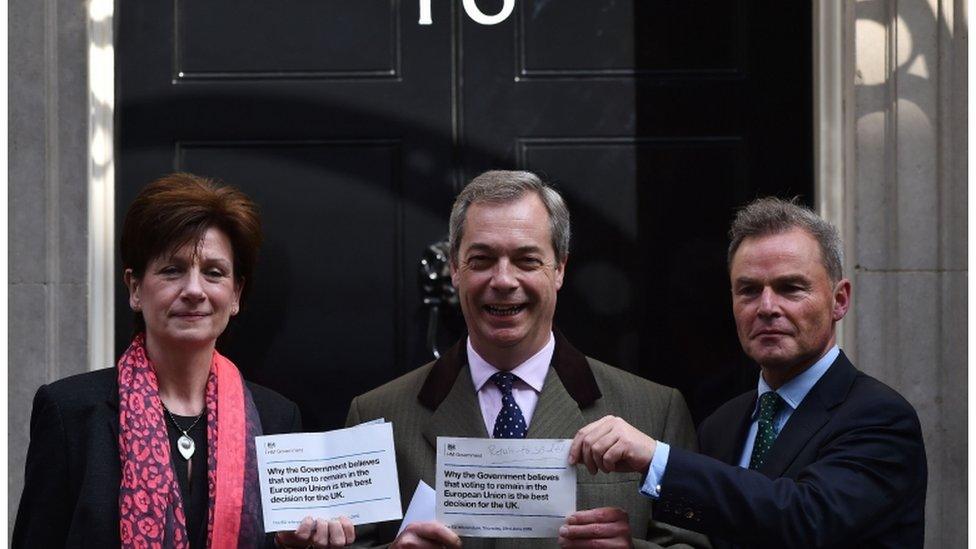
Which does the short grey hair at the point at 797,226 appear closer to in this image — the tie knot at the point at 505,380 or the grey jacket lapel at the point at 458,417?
the tie knot at the point at 505,380

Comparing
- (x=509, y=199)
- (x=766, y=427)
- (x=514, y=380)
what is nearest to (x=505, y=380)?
(x=514, y=380)

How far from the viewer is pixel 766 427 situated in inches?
167

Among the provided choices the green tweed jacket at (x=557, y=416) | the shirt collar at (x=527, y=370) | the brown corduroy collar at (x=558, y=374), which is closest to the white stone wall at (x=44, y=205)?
the green tweed jacket at (x=557, y=416)

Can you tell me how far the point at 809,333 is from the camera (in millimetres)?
4176

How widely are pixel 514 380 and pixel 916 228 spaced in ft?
7.55

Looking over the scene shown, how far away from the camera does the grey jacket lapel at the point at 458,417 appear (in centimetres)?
430

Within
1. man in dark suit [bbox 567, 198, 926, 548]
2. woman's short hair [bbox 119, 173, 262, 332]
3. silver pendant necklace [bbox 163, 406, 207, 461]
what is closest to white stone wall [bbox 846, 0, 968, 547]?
man in dark suit [bbox 567, 198, 926, 548]

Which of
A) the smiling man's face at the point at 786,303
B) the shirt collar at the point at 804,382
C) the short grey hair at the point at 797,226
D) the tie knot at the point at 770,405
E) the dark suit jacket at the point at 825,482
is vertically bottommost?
the dark suit jacket at the point at 825,482

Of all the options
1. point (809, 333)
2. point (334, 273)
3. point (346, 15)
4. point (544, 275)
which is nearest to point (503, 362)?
point (544, 275)

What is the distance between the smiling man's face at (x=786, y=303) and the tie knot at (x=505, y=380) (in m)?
0.63

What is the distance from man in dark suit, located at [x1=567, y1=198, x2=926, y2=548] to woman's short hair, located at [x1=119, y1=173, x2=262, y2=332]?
3.94ft

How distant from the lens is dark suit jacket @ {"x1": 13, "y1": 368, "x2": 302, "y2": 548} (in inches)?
165

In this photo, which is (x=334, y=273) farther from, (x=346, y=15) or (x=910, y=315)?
(x=910, y=315)

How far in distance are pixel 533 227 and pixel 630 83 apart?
2.34 metres
